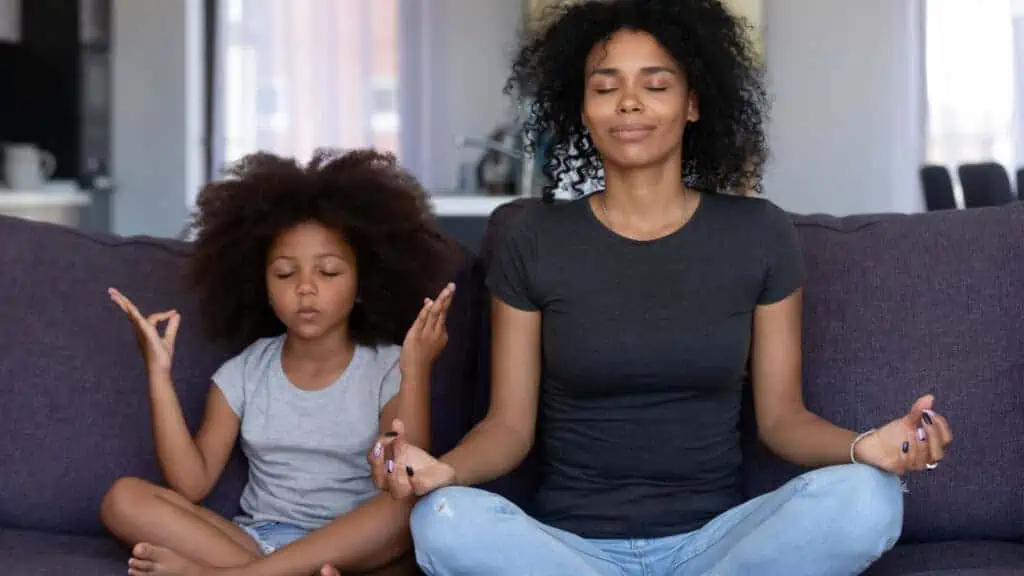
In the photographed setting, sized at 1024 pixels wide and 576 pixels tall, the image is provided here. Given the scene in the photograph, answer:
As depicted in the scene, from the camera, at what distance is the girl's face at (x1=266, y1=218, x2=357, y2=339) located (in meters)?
1.86

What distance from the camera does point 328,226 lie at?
1.93 meters

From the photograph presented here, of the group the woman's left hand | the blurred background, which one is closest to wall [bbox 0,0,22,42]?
the blurred background

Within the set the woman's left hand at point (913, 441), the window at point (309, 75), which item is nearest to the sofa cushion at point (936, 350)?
the woman's left hand at point (913, 441)

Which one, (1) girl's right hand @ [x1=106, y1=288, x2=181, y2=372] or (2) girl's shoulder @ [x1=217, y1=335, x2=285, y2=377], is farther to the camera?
(2) girl's shoulder @ [x1=217, y1=335, x2=285, y2=377]

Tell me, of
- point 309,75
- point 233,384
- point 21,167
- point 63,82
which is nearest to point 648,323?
point 233,384

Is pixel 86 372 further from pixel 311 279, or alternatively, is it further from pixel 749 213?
pixel 749 213

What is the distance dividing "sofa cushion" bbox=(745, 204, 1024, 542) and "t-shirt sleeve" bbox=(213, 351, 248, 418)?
0.73 meters

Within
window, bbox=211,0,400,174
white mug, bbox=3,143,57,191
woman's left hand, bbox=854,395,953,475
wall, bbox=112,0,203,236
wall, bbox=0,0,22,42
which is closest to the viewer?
woman's left hand, bbox=854,395,953,475

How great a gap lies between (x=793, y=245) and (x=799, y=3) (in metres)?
4.04

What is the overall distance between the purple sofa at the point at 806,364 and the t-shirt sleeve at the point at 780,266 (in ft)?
0.39

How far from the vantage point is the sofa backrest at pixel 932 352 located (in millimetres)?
1823

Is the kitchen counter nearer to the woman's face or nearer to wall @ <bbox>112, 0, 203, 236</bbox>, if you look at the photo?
wall @ <bbox>112, 0, 203, 236</bbox>

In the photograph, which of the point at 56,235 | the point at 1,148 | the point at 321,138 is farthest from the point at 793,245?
the point at 321,138

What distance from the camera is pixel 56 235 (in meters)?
2.01
